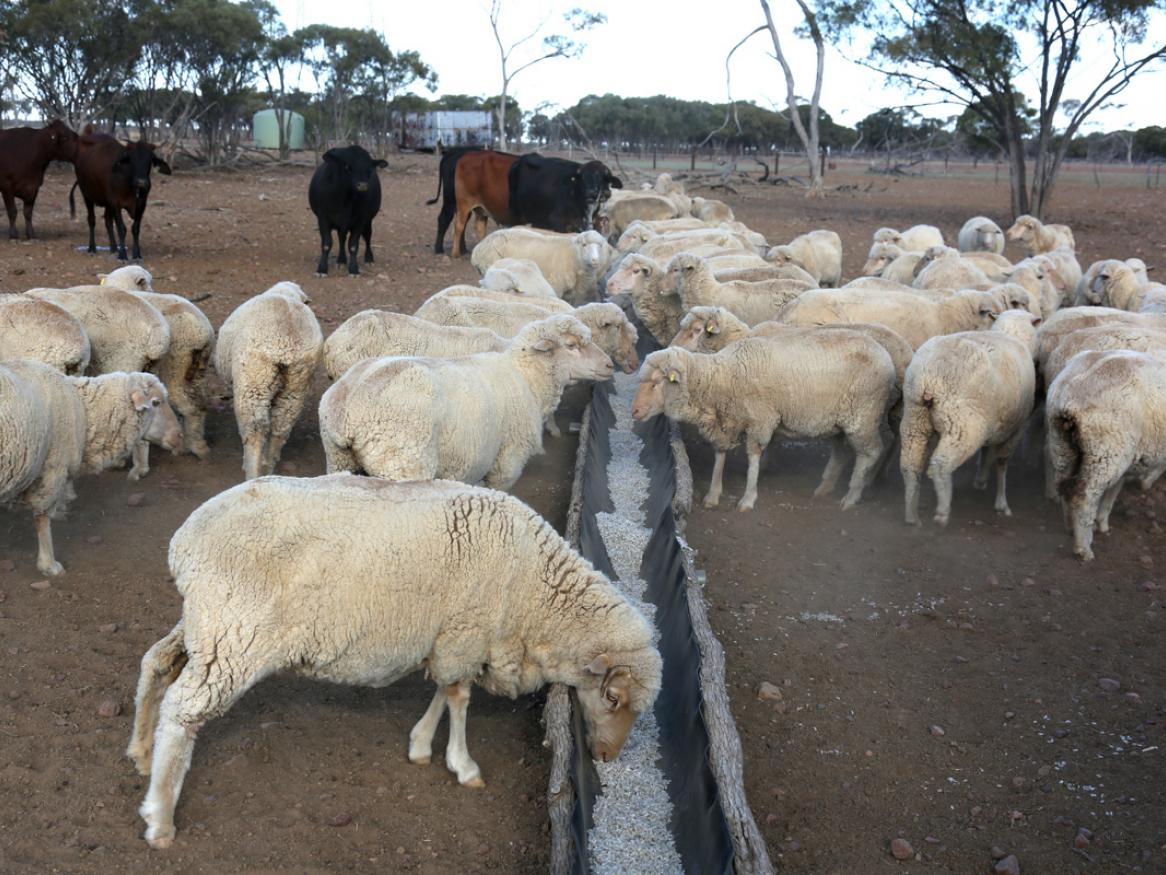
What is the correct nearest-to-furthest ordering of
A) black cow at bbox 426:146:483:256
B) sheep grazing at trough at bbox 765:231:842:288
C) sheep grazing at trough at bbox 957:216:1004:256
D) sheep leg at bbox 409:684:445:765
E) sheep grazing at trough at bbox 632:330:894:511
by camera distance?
sheep leg at bbox 409:684:445:765, sheep grazing at trough at bbox 632:330:894:511, sheep grazing at trough at bbox 765:231:842:288, sheep grazing at trough at bbox 957:216:1004:256, black cow at bbox 426:146:483:256

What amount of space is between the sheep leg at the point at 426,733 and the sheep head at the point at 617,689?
1.89ft

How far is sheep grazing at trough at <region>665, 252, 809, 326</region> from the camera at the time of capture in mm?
10367

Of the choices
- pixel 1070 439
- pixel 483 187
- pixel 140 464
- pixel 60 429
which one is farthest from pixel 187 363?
pixel 483 187

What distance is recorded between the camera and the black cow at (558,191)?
55.9 feet

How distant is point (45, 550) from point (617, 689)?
336cm

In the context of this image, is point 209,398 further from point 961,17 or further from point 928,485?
point 961,17

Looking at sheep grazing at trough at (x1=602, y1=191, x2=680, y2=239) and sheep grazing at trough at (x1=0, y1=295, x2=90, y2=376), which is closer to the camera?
sheep grazing at trough at (x1=0, y1=295, x2=90, y2=376)

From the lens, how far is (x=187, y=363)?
7980 millimetres

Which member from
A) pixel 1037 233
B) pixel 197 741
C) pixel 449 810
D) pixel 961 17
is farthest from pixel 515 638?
pixel 961 17

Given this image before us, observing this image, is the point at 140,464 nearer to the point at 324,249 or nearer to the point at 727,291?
the point at 727,291

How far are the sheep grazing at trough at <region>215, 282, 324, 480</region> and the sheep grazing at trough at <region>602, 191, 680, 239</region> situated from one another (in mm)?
12700

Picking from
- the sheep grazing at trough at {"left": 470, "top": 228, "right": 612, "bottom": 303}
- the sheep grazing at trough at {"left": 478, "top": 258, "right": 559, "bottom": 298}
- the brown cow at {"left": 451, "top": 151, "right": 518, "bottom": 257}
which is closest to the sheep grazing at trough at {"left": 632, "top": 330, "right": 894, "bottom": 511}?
the sheep grazing at trough at {"left": 478, "top": 258, "right": 559, "bottom": 298}

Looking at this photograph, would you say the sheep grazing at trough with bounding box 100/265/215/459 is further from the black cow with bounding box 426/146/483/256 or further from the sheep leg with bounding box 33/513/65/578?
the black cow with bounding box 426/146/483/256

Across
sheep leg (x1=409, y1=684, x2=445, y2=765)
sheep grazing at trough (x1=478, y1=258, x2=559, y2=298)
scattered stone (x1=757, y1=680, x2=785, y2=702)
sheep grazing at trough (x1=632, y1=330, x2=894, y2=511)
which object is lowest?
scattered stone (x1=757, y1=680, x2=785, y2=702)
